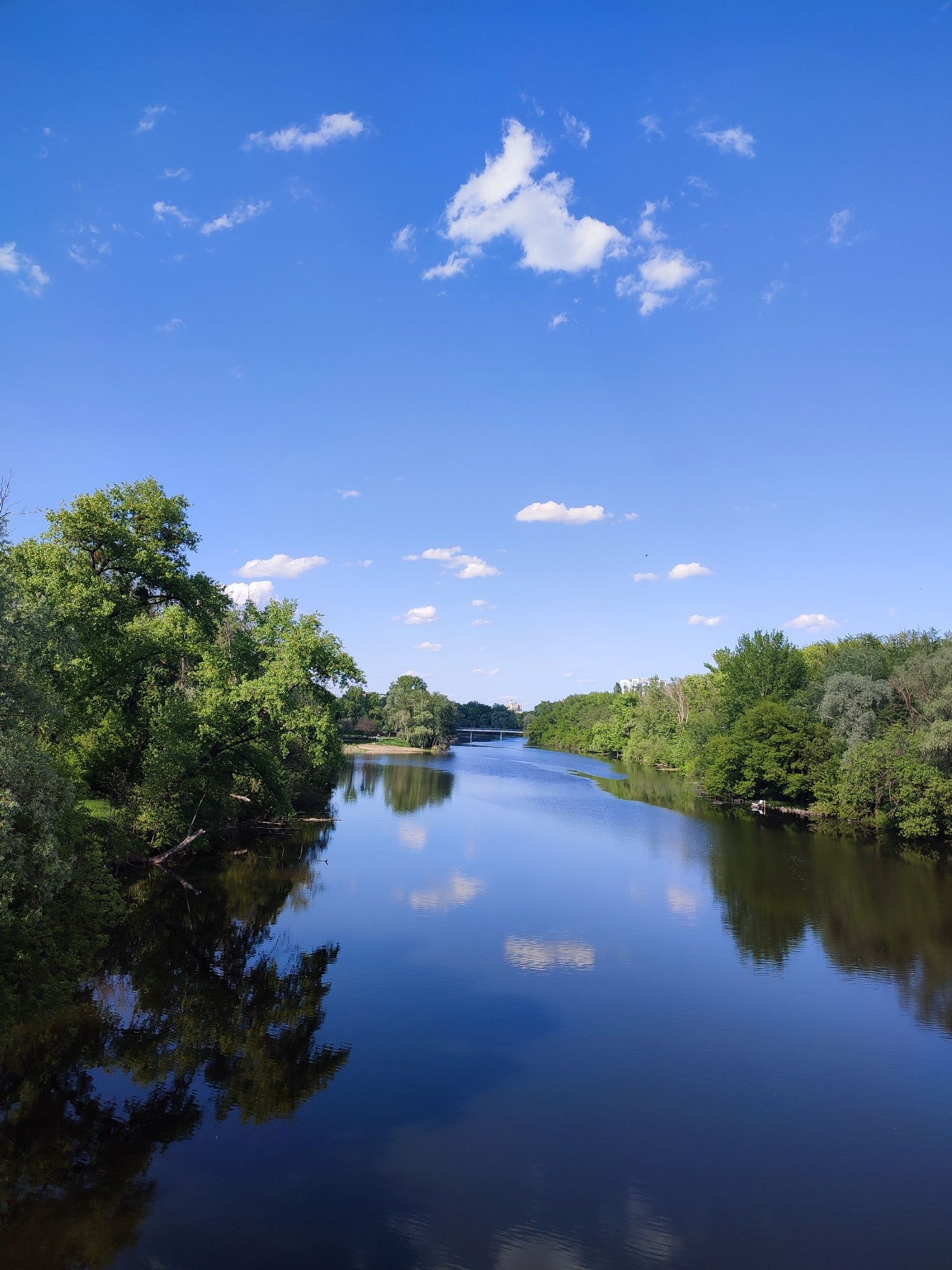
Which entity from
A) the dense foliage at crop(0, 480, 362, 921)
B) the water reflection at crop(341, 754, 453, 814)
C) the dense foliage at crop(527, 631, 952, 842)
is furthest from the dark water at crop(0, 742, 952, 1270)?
the water reflection at crop(341, 754, 453, 814)

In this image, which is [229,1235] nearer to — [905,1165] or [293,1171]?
[293,1171]

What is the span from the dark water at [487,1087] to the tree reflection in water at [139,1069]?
58 millimetres

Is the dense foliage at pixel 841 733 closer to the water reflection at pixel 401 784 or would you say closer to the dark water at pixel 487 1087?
the dark water at pixel 487 1087

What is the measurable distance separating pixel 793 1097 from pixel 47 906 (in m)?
14.5

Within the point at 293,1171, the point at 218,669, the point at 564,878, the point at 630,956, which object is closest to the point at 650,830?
the point at 564,878

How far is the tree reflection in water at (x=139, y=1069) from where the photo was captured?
10023 millimetres

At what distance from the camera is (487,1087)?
1382cm

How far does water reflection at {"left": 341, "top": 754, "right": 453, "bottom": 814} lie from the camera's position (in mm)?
53562

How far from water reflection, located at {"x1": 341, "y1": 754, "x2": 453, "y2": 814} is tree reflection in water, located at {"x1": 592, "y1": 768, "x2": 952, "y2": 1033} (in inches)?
802

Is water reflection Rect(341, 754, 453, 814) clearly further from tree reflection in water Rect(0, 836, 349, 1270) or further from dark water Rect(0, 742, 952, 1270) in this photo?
tree reflection in water Rect(0, 836, 349, 1270)

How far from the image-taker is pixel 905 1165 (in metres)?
12.1

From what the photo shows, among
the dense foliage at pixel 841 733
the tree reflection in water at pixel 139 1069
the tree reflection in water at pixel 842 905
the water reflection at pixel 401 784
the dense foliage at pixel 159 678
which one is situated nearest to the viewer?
the tree reflection in water at pixel 139 1069

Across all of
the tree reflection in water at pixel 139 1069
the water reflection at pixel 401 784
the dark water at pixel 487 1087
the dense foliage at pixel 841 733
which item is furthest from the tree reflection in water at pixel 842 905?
the water reflection at pixel 401 784

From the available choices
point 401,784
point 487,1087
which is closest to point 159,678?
point 487,1087
